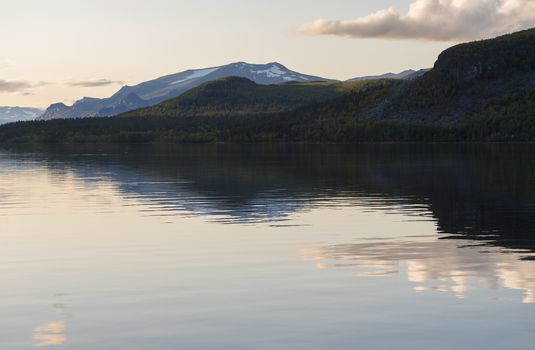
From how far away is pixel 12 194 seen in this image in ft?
243

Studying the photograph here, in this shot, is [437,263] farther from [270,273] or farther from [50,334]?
[50,334]

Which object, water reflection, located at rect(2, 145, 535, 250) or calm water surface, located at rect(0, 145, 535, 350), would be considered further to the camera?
water reflection, located at rect(2, 145, 535, 250)

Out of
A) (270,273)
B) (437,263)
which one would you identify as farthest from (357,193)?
(270,273)

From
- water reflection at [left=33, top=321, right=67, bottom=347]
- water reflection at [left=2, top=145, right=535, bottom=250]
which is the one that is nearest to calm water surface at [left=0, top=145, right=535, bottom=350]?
water reflection at [left=33, top=321, right=67, bottom=347]

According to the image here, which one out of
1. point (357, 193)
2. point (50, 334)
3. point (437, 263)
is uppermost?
point (50, 334)

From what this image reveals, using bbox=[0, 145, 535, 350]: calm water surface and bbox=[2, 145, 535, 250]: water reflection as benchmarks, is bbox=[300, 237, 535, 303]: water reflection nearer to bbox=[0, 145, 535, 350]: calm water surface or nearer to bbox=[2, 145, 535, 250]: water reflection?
bbox=[0, 145, 535, 350]: calm water surface

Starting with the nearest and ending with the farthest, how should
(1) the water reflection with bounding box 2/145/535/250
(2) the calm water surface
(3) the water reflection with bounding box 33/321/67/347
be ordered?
1. (3) the water reflection with bounding box 33/321/67/347
2. (2) the calm water surface
3. (1) the water reflection with bounding box 2/145/535/250

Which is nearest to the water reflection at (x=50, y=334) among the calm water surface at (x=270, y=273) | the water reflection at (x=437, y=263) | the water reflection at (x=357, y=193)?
the calm water surface at (x=270, y=273)

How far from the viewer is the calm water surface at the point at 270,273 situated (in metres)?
22.8

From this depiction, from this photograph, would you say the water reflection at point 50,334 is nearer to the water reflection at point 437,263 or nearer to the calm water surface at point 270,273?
the calm water surface at point 270,273

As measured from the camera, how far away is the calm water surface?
22797 millimetres

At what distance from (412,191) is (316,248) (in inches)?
1397

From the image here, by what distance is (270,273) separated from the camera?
105 feet

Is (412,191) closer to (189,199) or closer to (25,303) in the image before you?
(189,199)
